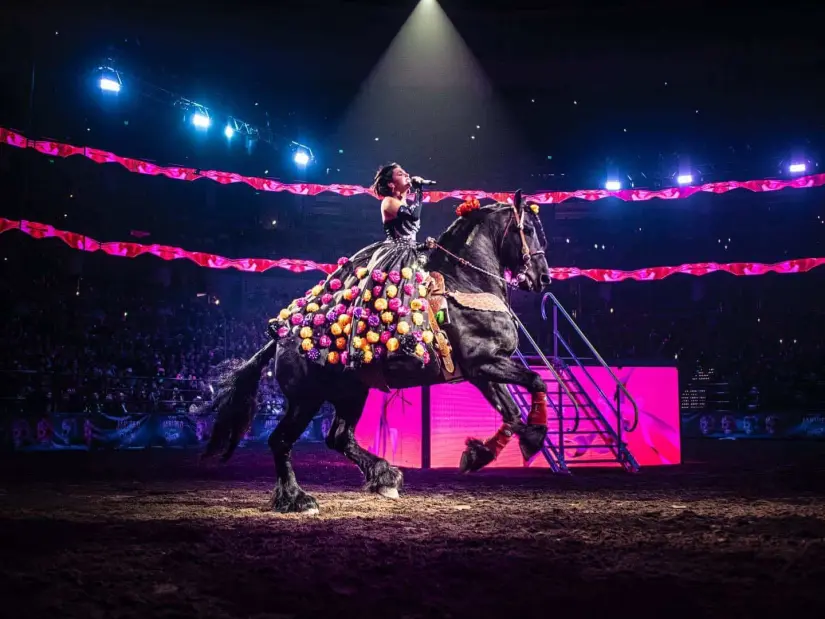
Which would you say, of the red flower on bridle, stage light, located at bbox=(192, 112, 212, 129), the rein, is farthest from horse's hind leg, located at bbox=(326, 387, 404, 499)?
stage light, located at bbox=(192, 112, 212, 129)

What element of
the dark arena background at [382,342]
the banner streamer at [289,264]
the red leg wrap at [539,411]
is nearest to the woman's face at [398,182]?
the dark arena background at [382,342]

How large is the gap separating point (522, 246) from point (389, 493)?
115 inches

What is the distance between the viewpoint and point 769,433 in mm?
19469

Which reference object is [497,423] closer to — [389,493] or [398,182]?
[389,493]

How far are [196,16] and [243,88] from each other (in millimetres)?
5182

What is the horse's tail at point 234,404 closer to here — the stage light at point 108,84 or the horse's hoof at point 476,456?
the horse's hoof at point 476,456

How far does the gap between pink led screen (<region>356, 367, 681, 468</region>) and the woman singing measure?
12.8 ft

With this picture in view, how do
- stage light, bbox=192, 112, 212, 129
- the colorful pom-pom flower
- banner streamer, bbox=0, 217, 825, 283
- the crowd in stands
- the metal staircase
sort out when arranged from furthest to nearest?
1. stage light, bbox=192, 112, 212, 129
2. the crowd in stands
3. banner streamer, bbox=0, 217, 825, 283
4. the metal staircase
5. the colorful pom-pom flower

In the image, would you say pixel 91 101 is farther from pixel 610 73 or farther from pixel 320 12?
pixel 610 73

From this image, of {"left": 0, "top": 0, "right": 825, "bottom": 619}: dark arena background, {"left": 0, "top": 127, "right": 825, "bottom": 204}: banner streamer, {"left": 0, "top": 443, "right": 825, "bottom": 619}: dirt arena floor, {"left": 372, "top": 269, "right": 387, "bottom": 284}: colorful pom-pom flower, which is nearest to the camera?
{"left": 0, "top": 443, "right": 825, "bottom": 619}: dirt arena floor

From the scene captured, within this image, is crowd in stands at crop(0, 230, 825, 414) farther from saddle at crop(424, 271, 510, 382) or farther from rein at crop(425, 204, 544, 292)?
saddle at crop(424, 271, 510, 382)

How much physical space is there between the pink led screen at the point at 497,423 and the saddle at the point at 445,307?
3970mm

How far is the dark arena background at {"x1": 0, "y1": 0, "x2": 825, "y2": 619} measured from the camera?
4051 millimetres

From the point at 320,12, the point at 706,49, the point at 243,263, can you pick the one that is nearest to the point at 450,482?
the point at 243,263
